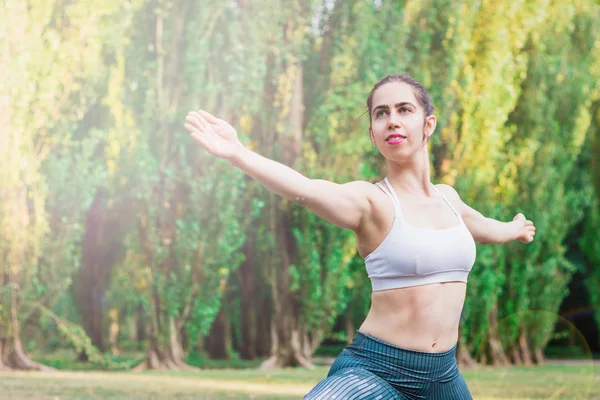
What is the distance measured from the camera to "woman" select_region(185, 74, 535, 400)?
196 cm

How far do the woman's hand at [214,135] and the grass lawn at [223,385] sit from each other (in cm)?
493

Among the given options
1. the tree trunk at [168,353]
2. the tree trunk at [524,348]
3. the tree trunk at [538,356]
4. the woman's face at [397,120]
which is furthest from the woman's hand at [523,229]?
the tree trunk at [538,356]

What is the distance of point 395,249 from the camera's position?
81.7 inches

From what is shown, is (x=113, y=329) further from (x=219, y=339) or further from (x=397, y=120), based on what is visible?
(x=397, y=120)

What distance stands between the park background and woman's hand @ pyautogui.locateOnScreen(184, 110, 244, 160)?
7.11 metres

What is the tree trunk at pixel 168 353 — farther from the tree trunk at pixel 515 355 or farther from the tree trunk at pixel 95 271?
the tree trunk at pixel 515 355

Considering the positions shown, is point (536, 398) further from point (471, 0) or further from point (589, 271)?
point (589, 271)

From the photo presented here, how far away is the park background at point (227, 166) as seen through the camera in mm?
9648

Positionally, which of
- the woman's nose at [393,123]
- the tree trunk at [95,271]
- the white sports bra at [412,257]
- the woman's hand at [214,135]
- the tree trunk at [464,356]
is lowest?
the tree trunk at [464,356]

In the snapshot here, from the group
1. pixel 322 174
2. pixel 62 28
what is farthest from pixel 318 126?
pixel 62 28

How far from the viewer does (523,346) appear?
40.9 feet

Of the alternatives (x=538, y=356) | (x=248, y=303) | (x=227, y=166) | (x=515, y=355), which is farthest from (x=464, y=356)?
(x=227, y=166)

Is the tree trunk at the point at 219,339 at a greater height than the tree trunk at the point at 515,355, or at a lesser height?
greater

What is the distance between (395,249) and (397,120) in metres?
0.36
